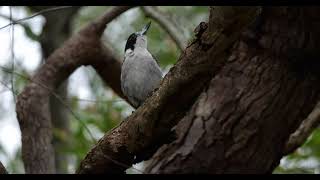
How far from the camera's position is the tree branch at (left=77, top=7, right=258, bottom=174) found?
2.91 m

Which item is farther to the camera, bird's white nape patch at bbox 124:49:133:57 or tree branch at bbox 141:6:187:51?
tree branch at bbox 141:6:187:51

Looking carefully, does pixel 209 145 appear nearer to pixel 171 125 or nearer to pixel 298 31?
pixel 298 31

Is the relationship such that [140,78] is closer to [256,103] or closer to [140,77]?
[140,77]

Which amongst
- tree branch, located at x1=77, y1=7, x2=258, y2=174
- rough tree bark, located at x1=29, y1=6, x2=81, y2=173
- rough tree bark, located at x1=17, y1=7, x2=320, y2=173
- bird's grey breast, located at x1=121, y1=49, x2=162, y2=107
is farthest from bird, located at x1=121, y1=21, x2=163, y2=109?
rough tree bark, located at x1=29, y1=6, x2=81, y2=173

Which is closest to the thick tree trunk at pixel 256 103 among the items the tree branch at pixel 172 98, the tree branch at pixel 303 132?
the tree branch at pixel 303 132

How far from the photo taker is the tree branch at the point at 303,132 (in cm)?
500

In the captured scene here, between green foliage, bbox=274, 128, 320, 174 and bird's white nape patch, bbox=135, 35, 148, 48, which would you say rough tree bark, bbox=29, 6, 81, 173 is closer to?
bird's white nape patch, bbox=135, 35, 148, 48

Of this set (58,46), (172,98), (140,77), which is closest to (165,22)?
(140,77)

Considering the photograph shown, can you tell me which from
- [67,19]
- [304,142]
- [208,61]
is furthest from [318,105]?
[67,19]

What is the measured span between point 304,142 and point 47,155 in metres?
1.91

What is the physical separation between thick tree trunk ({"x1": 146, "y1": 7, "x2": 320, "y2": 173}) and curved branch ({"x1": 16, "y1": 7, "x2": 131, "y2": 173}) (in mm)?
849

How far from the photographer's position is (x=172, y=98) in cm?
328

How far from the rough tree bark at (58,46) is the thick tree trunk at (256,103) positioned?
1693 mm

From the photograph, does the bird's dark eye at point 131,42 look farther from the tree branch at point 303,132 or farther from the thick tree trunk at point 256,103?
the tree branch at point 303,132
